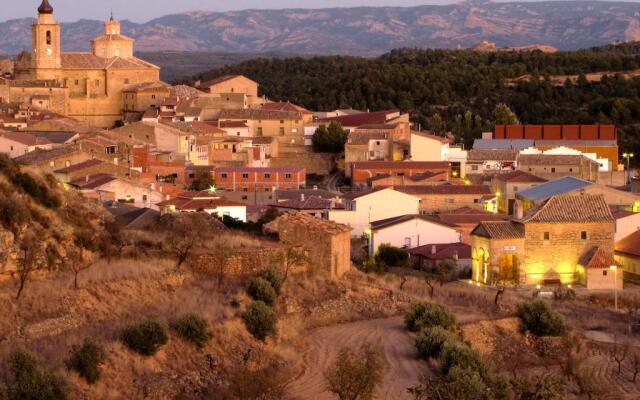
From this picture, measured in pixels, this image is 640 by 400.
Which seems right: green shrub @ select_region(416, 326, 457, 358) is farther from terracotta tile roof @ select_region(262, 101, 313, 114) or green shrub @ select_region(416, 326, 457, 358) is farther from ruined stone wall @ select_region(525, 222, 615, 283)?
terracotta tile roof @ select_region(262, 101, 313, 114)

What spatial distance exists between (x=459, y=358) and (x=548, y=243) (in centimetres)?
1146

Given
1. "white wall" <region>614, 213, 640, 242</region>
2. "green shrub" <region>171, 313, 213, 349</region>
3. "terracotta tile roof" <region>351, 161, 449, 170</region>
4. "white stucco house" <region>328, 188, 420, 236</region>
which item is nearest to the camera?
"green shrub" <region>171, 313, 213, 349</region>

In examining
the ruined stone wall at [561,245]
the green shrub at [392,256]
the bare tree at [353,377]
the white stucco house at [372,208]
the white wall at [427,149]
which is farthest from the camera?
the white wall at [427,149]

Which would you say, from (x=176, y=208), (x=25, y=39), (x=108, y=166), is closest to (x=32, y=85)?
(x=108, y=166)

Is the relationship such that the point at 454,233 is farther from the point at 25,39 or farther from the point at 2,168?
the point at 25,39

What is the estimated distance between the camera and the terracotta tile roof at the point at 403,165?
43469mm

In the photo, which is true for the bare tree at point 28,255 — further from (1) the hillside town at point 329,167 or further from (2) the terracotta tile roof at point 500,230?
(2) the terracotta tile roof at point 500,230

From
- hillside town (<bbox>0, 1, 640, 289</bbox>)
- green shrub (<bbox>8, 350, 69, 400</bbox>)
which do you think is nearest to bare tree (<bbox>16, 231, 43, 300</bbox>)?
green shrub (<bbox>8, 350, 69, 400</bbox>)

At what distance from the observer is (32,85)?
2051 inches

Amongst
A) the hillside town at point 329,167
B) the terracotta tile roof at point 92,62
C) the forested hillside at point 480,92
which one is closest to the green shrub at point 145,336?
the hillside town at point 329,167

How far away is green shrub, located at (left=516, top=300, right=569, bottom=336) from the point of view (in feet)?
61.0

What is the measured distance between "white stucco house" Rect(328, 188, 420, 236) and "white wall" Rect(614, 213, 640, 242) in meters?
6.60

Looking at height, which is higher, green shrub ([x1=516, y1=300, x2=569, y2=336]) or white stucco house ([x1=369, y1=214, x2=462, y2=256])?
green shrub ([x1=516, y1=300, x2=569, y2=336])

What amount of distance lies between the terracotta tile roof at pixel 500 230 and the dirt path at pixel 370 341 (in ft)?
26.7
